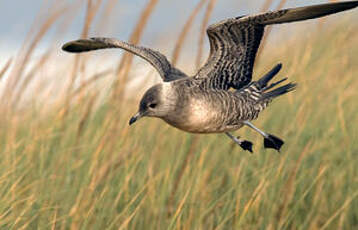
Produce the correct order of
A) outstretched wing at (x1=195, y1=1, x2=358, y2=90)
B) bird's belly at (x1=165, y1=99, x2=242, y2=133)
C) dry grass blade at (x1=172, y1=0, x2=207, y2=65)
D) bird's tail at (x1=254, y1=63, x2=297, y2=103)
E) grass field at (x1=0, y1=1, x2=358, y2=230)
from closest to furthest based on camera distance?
bird's belly at (x1=165, y1=99, x2=242, y2=133), outstretched wing at (x1=195, y1=1, x2=358, y2=90), bird's tail at (x1=254, y1=63, x2=297, y2=103), dry grass blade at (x1=172, y1=0, x2=207, y2=65), grass field at (x1=0, y1=1, x2=358, y2=230)

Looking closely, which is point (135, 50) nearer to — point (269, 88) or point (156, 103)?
point (156, 103)

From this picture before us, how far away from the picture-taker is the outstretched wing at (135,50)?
2.30m

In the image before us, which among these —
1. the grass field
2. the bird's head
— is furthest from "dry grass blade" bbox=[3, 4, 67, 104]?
the bird's head

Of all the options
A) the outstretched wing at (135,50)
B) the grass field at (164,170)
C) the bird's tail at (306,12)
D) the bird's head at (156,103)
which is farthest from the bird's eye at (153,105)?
the grass field at (164,170)

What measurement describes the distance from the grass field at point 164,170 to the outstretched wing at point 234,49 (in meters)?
0.77

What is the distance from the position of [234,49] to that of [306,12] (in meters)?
0.58

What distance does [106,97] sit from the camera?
12.6ft

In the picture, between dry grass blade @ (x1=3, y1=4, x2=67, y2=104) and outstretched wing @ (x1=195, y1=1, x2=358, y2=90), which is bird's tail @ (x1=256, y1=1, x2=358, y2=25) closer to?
outstretched wing @ (x1=195, y1=1, x2=358, y2=90)

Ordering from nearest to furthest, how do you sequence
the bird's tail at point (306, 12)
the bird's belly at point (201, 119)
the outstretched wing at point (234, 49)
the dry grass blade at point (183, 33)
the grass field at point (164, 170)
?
the bird's tail at point (306, 12)
the bird's belly at point (201, 119)
the outstretched wing at point (234, 49)
the dry grass blade at point (183, 33)
the grass field at point (164, 170)

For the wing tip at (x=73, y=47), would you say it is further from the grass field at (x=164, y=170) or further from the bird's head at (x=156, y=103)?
the grass field at (x=164, y=170)

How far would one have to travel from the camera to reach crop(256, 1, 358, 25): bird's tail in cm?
193

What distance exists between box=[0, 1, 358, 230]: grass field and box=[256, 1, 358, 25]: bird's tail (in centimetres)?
118

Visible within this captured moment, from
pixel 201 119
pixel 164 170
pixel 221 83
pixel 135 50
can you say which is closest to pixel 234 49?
pixel 221 83

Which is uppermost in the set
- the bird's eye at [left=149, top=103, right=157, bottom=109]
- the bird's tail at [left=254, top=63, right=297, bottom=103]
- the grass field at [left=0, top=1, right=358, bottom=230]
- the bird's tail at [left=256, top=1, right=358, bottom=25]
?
the bird's tail at [left=256, top=1, right=358, bottom=25]
